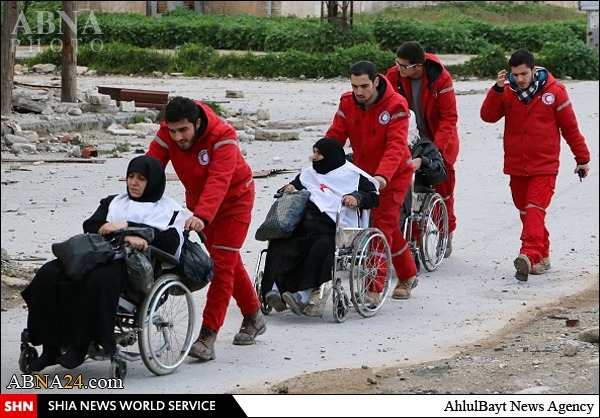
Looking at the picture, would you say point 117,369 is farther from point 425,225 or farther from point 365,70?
point 425,225

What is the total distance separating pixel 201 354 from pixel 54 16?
3331cm

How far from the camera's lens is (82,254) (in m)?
6.32

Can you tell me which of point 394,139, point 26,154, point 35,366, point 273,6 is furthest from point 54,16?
point 35,366

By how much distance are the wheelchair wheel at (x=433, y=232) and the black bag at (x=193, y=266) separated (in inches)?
138

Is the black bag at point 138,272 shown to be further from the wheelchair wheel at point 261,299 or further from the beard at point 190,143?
the wheelchair wheel at point 261,299

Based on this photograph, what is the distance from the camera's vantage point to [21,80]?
26.2 meters

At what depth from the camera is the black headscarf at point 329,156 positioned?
8.61m

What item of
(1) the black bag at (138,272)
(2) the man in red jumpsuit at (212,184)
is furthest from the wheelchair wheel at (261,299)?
(1) the black bag at (138,272)

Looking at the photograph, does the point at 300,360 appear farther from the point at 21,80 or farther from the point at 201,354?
the point at 21,80

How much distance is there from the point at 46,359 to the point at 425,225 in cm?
450

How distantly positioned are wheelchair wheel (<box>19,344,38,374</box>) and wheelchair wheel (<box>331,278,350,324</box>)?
2.43 metres

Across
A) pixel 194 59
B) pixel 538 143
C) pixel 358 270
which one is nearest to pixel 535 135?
pixel 538 143

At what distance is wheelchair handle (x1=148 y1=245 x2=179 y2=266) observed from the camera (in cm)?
669

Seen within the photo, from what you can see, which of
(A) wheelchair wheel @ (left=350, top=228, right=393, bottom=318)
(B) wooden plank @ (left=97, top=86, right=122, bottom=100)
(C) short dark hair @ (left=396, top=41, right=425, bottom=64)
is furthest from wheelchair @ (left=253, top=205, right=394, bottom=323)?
(B) wooden plank @ (left=97, top=86, right=122, bottom=100)
